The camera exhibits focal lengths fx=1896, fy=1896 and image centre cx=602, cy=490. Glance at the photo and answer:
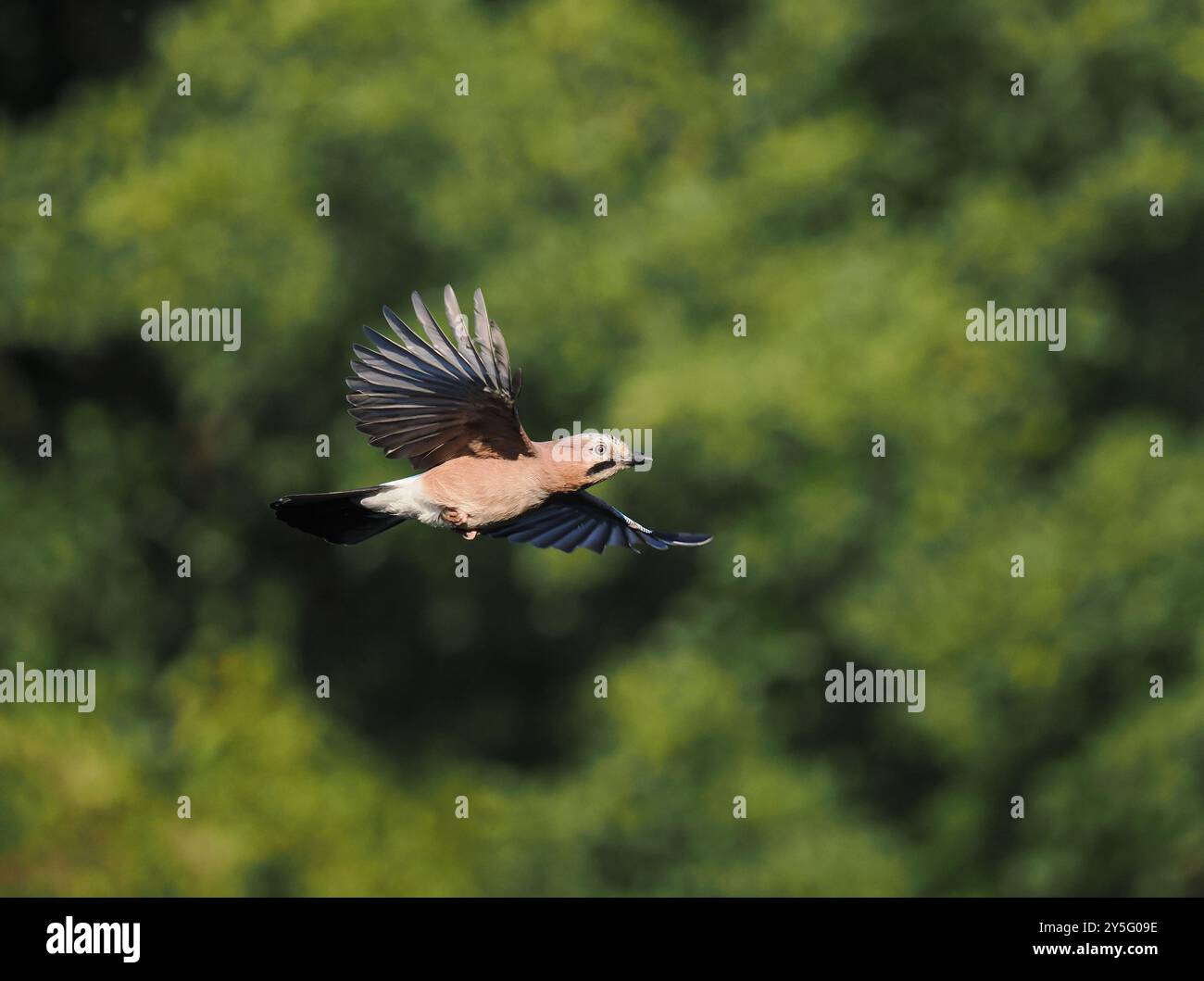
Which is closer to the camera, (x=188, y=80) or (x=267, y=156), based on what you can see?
(x=267, y=156)

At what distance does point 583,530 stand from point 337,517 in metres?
1.03

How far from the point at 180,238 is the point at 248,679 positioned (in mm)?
3958

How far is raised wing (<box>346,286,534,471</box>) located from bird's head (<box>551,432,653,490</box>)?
0.16 meters

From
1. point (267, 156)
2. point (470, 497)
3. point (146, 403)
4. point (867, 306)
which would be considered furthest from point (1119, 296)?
point (470, 497)

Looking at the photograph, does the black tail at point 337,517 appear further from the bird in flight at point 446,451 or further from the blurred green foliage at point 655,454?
the blurred green foliage at point 655,454

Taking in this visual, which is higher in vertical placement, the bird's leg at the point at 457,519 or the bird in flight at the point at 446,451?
the bird in flight at the point at 446,451

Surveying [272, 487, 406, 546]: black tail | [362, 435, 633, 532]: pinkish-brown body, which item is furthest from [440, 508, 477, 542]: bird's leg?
[272, 487, 406, 546]: black tail

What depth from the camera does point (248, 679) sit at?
1697 centimetres

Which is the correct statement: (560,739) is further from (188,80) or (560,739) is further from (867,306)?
(188,80)

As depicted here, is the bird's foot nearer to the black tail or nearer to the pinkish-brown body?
the pinkish-brown body

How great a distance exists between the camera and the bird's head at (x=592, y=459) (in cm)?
637

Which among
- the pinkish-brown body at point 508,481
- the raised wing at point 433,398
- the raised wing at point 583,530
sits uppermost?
the raised wing at point 433,398

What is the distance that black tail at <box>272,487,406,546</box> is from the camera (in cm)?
654

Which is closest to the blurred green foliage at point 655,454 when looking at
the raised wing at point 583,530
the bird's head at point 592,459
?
the raised wing at point 583,530
